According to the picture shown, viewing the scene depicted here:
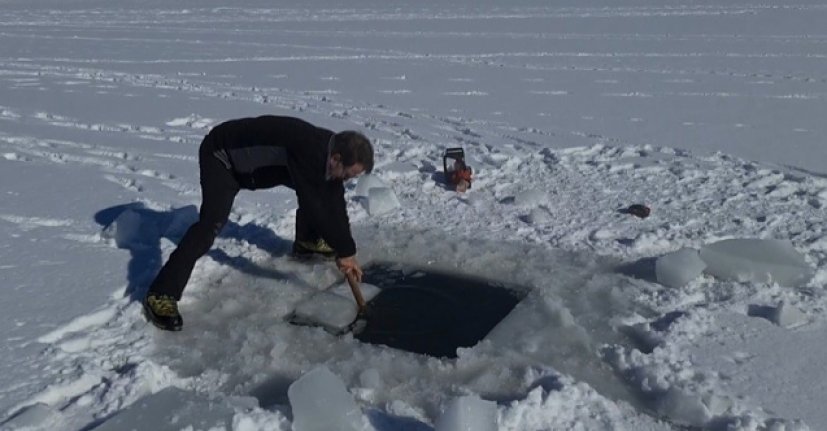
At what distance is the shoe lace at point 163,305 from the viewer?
14.4 feet

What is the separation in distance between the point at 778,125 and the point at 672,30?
15.2 feet

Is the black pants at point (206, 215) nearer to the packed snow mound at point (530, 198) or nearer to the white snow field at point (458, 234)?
the white snow field at point (458, 234)

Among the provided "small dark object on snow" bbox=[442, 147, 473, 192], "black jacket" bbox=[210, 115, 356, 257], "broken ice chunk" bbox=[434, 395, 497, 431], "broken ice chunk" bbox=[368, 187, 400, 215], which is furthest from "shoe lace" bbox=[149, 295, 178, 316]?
"small dark object on snow" bbox=[442, 147, 473, 192]

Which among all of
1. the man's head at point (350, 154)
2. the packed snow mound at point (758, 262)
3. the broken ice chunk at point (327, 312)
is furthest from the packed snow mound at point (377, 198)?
the packed snow mound at point (758, 262)

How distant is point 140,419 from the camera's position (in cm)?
354

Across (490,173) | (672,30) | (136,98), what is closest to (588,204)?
(490,173)

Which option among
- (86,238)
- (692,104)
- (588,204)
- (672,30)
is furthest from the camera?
(672,30)

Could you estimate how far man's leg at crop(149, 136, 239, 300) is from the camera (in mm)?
4461

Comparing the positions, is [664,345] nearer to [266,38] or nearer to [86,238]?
[86,238]

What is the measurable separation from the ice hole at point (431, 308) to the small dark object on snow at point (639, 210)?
1273 millimetres

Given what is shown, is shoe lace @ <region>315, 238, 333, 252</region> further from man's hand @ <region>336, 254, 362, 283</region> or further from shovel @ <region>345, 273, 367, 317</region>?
man's hand @ <region>336, 254, 362, 283</region>

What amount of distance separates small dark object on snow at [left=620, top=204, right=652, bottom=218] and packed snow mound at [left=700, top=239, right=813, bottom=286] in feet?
2.80

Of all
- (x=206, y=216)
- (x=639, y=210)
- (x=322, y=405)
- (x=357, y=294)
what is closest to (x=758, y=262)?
(x=639, y=210)

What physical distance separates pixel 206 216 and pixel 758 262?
2810 mm
